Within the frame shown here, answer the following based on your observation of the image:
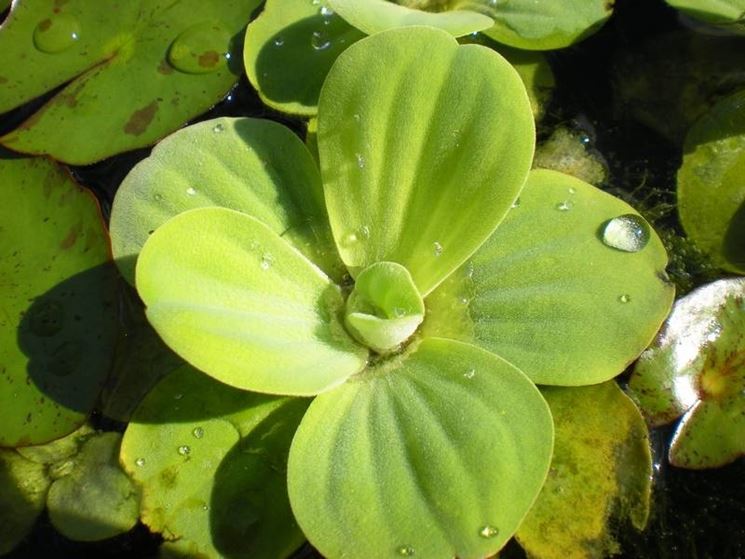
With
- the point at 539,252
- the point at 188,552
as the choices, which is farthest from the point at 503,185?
the point at 188,552

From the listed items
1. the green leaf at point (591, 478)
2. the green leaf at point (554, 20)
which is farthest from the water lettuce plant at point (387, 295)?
the green leaf at point (554, 20)

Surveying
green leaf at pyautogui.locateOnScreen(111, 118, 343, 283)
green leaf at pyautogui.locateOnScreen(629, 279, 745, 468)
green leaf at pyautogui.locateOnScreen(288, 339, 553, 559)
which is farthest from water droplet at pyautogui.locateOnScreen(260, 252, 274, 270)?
green leaf at pyautogui.locateOnScreen(629, 279, 745, 468)

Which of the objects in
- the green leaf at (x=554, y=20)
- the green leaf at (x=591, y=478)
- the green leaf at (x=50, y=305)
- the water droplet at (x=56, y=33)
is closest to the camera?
the green leaf at (x=591, y=478)

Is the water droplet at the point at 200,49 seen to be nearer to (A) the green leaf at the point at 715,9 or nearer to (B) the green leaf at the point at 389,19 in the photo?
(B) the green leaf at the point at 389,19

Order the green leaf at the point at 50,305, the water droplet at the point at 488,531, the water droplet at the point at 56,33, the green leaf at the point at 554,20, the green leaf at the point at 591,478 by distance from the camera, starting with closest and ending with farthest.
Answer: the water droplet at the point at 488,531 < the green leaf at the point at 591,478 < the green leaf at the point at 50,305 < the green leaf at the point at 554,20 < the water droplet at the point at 56,33

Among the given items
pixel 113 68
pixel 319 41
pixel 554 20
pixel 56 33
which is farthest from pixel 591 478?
pixel 56 33

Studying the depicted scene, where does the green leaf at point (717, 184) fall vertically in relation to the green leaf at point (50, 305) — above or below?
below

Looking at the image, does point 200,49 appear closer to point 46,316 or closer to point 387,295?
point 46,316

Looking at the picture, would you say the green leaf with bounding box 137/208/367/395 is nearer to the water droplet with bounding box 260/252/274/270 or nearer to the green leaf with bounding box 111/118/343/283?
the water droplet with bounding box 260/252/274/270

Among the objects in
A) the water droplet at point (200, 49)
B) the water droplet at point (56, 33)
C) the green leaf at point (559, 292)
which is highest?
the water droplet at point (56, 33)
